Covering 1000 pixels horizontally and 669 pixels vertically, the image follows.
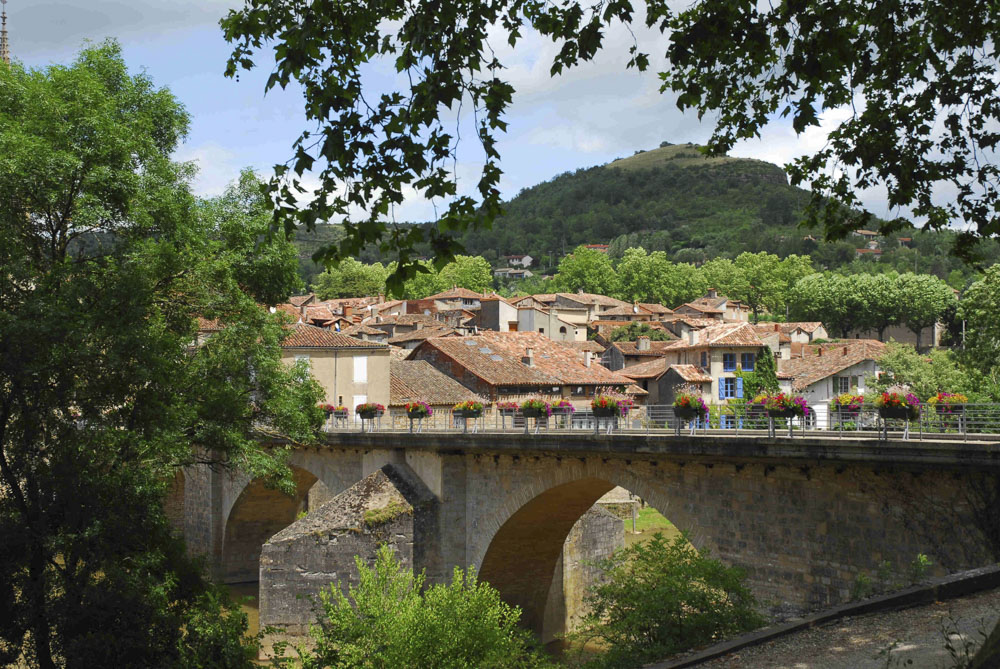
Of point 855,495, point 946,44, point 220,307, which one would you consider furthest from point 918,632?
point 220,307

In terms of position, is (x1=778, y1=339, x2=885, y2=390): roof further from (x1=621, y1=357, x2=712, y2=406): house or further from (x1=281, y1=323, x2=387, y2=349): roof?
(x1=281, y1=323, x2=387, y2=349): roof

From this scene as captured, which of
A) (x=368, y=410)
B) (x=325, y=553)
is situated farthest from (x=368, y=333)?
(x=325, y=553)

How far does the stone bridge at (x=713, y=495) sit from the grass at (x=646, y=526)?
15.6 metres

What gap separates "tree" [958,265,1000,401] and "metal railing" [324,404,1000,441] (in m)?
16.7

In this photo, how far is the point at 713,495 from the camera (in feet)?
62.3

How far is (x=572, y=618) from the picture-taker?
30.0 meters

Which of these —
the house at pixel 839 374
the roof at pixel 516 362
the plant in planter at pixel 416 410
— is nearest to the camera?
the plant in planter at pixel 416 410

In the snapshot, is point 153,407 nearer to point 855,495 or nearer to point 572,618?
point 855,495

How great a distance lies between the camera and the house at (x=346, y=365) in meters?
40.7

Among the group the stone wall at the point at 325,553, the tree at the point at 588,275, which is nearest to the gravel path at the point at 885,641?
the stone wall at the point at 325,553

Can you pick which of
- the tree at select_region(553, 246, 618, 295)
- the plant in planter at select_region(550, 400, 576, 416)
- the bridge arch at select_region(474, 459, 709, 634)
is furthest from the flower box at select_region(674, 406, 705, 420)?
the tree at select_region(553, 246, 618, 295)

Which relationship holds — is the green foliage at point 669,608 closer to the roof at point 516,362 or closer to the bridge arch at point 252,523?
the bridge arch at point 252,523

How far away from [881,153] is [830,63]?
1943 mm

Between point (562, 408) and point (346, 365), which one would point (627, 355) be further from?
point (562, 408)
